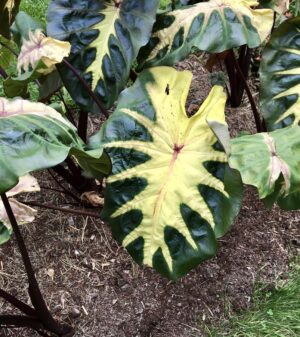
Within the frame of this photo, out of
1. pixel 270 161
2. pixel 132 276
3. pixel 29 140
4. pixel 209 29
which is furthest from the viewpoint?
pixel 132 276

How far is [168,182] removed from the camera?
3.90 feet

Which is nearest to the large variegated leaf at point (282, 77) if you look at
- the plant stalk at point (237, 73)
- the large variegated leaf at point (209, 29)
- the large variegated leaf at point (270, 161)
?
the large variegated leaf at point (209, 29)

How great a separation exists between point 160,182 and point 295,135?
0.31 meters

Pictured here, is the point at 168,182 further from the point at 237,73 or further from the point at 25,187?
the point at 237,73

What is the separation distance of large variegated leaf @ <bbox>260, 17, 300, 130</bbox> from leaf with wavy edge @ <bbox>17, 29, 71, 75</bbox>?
573mm

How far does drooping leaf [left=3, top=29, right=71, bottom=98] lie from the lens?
44.4 inches

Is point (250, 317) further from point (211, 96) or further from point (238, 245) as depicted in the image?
point (211, 96)

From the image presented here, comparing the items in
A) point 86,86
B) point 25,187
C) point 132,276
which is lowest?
point 132,276

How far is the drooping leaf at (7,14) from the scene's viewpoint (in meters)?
1.48

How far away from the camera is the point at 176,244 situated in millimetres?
1179

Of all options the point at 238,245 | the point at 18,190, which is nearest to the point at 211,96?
the point at 18,190

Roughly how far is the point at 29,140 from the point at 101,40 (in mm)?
630

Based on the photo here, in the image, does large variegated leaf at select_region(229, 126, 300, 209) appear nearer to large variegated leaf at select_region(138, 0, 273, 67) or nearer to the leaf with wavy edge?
large variegated leaf at select_region(138, 0, 273, 67)

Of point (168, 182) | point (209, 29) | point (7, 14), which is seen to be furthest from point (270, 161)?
point (7, 14)
